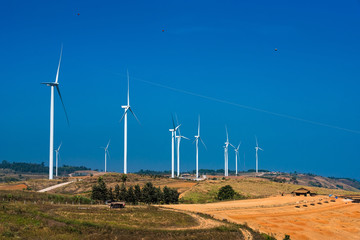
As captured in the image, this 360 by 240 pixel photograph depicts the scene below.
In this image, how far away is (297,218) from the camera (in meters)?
83.8

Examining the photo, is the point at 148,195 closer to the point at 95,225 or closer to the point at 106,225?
the point at 106,225

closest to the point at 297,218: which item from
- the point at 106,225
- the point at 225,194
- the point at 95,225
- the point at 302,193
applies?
the point at 225,194

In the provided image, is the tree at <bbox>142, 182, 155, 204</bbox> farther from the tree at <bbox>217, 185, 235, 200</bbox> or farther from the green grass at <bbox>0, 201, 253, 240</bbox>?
the green grass at <bbox>0, 201, 253, 240</bbox>

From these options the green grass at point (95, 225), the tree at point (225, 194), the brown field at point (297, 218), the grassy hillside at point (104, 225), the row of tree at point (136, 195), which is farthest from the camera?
the tree at point (225, 194)

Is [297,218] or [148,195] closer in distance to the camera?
[297,218]

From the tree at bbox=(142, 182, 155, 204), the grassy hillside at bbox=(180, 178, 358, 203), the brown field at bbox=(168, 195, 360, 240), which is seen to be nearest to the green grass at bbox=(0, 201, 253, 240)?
the brown field at bbox=(168, 195, 360, 240)

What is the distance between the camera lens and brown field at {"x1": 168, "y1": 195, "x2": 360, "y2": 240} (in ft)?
232

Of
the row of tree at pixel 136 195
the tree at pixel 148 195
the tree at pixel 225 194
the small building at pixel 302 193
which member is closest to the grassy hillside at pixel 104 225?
the row of tree at pixel 136 195

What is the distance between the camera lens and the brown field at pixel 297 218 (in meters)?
70.7

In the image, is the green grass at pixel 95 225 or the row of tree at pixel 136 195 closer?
the green grass at pixel 95 225

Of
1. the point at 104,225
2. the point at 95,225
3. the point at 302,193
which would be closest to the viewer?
the point at 95,225

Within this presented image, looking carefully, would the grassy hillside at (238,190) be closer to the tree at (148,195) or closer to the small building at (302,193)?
the small building at (302,193)

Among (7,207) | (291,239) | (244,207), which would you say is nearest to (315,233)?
(291,239)

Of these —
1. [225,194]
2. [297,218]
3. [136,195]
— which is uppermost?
Result: [136,195]
